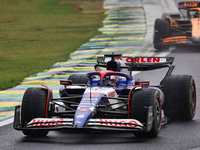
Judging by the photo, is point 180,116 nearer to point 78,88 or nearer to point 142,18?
point 78,88

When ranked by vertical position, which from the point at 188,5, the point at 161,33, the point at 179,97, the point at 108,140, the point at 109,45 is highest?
the point at 188,5

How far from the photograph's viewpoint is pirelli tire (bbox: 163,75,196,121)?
10.3 metres

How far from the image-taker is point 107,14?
35062 millimetres

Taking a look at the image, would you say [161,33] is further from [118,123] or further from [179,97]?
[118,123]

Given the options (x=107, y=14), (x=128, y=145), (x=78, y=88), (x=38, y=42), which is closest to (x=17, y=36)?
(x=38, y=42)

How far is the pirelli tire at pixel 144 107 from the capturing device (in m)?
8.55

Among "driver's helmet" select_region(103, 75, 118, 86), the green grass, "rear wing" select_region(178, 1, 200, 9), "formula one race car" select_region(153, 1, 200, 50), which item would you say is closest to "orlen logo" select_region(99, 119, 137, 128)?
"driver's helmet" select_region(103, 75, 118, 86)

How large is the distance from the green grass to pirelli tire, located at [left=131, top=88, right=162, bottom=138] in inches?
260

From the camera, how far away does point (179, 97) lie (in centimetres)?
1029

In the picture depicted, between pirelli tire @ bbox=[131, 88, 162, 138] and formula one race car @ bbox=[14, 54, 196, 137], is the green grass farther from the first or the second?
Result: pirelli tire @ bbox=[131, 88, 162, 138]

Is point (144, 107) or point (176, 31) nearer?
point (144, 107)

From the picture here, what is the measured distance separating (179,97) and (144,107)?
1.92m

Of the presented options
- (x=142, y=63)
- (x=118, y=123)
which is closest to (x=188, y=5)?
(x=142, y=63)

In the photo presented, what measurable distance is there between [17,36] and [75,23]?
503 cm
